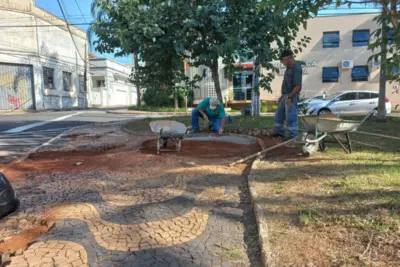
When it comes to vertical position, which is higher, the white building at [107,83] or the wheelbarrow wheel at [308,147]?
the white building at [107,83]

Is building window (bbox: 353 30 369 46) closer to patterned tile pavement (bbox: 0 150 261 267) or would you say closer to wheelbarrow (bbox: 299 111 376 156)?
wheelbarrow (bbox: 299 111 376 156)

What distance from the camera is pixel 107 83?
3978 centimetres

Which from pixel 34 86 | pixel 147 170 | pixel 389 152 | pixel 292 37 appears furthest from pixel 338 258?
pixel 34 86

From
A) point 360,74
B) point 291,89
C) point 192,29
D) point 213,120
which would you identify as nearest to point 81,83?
point 360,74

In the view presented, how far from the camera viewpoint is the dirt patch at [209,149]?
20.0 ft

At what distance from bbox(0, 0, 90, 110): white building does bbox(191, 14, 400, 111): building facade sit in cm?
1514

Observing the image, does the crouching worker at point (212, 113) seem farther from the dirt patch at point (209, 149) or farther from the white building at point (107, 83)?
the white building at point (107, 83)

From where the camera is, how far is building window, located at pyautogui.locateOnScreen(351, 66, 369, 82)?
Answer: 84.9 feet

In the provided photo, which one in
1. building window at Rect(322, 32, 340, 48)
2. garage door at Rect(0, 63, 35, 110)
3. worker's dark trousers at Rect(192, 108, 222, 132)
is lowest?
worker's dark trousers at Rect(192, 108, 222, 132)

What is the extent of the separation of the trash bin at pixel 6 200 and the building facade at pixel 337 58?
76.0 feet

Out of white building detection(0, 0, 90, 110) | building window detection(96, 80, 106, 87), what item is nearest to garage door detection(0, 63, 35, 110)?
white building detection(0, 0, 90, 110)

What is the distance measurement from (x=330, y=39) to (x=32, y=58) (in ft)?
Result: 77.6

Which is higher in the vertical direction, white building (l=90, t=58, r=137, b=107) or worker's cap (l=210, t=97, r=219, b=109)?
white building (l=90, t=58, r=137, b=107)

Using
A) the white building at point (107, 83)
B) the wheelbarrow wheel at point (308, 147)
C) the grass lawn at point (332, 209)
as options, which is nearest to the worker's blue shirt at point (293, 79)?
the wheelbarrow wheel at point (308, 147)
